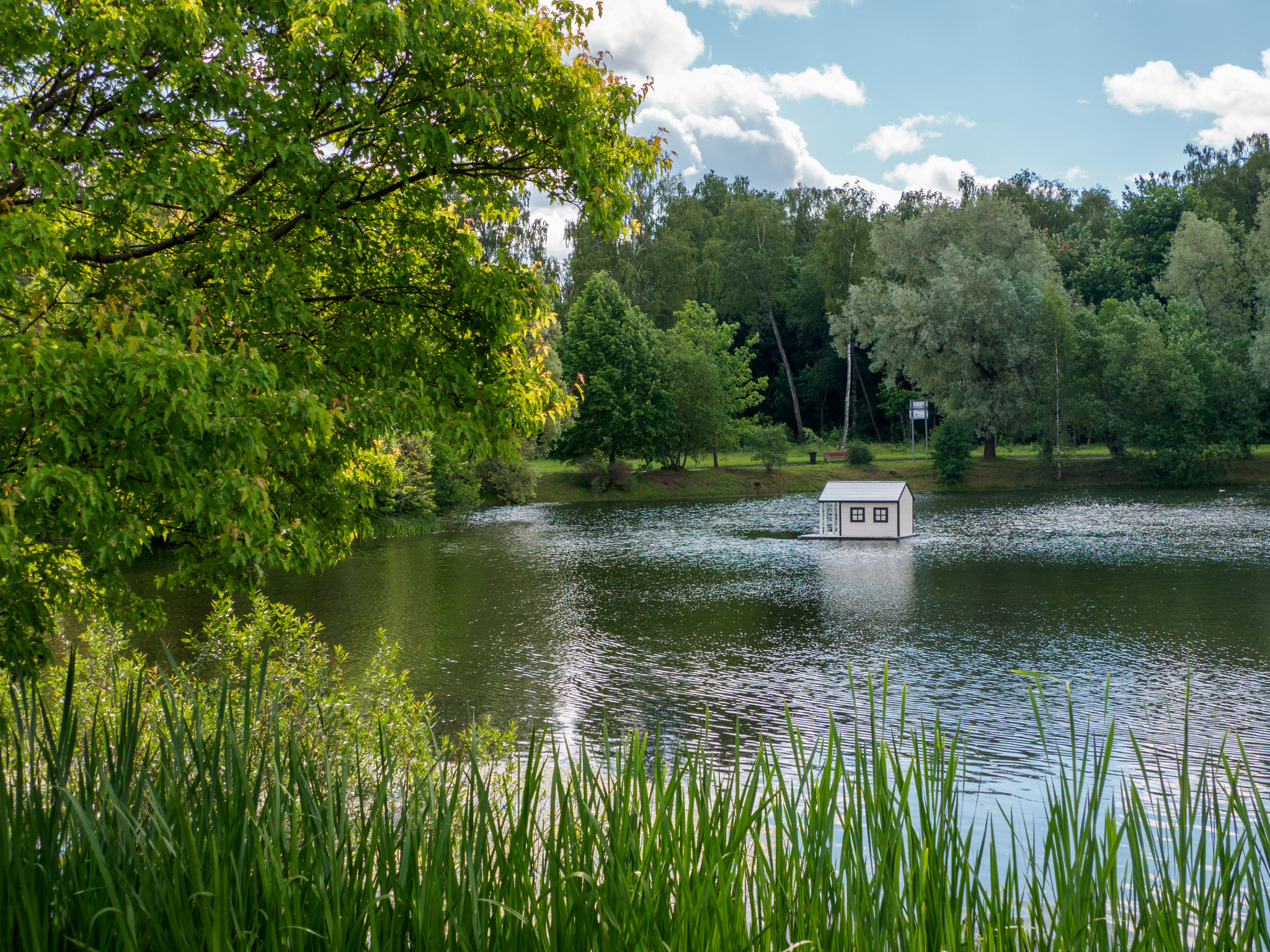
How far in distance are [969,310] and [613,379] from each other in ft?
63.6

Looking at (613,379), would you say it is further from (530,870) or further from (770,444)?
(530,870)

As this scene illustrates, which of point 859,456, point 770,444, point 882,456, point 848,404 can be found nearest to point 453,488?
point 770,444

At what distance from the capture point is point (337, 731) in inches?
318

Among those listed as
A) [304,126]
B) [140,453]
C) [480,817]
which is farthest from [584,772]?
[304,126]

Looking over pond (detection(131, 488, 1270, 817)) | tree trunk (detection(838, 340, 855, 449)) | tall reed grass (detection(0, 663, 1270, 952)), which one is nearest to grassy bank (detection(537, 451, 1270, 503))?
tree trunk (detection(838, 340, 855, 449))

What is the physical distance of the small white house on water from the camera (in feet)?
113

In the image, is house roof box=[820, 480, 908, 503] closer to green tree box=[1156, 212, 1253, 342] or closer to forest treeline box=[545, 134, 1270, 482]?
forest treeline box=[545, 134, 1270, 482]

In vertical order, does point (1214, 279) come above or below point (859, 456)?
above

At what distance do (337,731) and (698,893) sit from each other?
19.0 feet

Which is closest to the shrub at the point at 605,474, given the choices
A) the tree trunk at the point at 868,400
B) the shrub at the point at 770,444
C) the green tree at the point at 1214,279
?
the shrub at the point at 770,444

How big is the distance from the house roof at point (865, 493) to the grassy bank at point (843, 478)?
15676 millimetres

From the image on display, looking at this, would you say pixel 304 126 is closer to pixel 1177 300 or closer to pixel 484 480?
pixel 484 480

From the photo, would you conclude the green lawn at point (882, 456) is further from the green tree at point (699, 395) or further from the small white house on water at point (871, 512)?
the small white house on water at point (871, 512)

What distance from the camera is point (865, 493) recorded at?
35.0 meters
